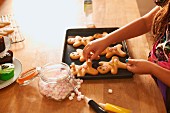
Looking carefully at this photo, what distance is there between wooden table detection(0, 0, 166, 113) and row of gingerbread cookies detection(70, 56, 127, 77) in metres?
0.04

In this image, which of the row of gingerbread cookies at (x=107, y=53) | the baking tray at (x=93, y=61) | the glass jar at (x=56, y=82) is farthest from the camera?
the row of gingerbread cookies at (x=107, y=53)

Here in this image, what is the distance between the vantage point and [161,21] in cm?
103

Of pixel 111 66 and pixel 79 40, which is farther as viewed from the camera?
pixel 79 40

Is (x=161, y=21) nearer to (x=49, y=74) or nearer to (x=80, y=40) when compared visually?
(x=80, y=40)

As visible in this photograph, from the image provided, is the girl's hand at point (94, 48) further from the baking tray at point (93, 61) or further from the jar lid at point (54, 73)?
the jar lid at point (54, 73)

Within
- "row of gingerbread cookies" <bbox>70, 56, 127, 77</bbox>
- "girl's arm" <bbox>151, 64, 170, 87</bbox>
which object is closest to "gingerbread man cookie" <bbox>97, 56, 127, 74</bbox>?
"row of gingerbread cookies" <bbox>70, 56, 127, 77</bbox>

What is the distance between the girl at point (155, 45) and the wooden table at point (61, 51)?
46 mm

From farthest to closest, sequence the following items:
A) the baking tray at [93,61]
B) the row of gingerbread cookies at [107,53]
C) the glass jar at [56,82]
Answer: the row of gingerbread cookies at [107,53]
the baking tray at [93,61]
the glass jar at [56,82]

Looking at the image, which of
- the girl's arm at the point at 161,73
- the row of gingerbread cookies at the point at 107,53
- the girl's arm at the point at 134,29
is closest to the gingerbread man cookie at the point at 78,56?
the row of gingerbread cookies at the point at 107,53

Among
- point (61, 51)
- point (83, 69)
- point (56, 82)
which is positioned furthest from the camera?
point (61, 51)

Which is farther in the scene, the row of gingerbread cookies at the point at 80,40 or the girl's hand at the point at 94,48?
the row of gingerbread cookies at the point at 80,40

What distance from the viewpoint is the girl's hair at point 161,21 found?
998 millimetres

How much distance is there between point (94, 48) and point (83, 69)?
123 mm

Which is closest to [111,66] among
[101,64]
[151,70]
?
[101,64]
